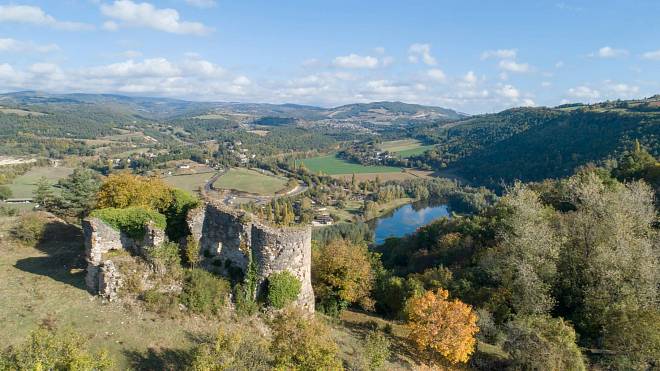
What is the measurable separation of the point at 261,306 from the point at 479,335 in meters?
13.1

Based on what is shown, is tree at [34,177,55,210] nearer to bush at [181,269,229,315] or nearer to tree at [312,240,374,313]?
tree at [312,240,374,313]

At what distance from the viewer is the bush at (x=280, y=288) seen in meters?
19.2

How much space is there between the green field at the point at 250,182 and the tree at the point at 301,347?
129m

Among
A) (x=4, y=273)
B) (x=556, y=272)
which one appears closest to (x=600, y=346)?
(x=556, y=272)

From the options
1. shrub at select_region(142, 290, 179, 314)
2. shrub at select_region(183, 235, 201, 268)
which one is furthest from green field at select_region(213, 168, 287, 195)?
shrub at select_region(142, 290, 179, 314)

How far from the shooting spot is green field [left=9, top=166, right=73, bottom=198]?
93.6m

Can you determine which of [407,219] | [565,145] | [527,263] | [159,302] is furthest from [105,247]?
[565,145]

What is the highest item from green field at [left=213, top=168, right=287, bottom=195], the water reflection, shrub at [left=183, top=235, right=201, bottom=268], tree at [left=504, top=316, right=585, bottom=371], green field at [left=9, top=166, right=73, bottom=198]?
shrub at [left=183, top=235, right=201, bottom=268]

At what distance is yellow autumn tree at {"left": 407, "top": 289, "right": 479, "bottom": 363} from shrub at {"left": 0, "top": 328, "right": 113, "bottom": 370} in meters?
13.8

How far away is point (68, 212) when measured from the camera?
38656mm

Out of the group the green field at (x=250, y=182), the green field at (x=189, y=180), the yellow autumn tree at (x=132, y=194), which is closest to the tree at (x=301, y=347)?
the yellow autumn tree at (x=132, y=194)

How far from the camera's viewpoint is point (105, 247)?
20.4 meters

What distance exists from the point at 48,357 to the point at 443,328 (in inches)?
634

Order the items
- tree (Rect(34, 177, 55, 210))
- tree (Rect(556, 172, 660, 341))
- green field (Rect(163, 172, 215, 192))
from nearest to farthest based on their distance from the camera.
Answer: tree (Rect(556, 172, 660, 341)), tree (Rect(34, 177, 55, 210)), green field (Rect(163, 172, 215, 192))
